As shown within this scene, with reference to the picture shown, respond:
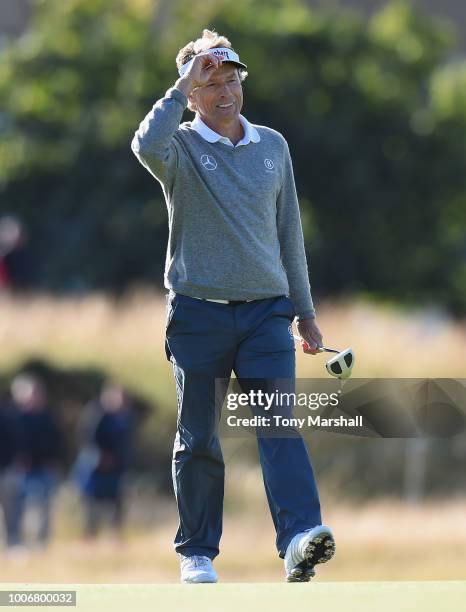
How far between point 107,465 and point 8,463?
1.32m

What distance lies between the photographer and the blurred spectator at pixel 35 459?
60.9 ft

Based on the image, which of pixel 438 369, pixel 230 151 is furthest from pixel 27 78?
pixel 230 151

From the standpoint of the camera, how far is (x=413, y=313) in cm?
3238

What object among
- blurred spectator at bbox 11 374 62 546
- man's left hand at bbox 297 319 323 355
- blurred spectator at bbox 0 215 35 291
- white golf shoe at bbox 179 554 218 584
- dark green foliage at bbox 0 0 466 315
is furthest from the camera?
dark green foliage at bbox 0 0 466 315

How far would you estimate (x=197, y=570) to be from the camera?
6496mm

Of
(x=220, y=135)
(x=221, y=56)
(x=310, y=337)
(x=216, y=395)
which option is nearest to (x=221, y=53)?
(x=221, y=56)

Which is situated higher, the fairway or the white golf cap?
the white golf cap

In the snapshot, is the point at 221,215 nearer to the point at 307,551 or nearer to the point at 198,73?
the point at 198,73

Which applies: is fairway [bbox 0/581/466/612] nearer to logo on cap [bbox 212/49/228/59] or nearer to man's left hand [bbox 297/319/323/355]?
man's left hand [bbox 297/319/323/355]

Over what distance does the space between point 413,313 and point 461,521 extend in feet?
33.9

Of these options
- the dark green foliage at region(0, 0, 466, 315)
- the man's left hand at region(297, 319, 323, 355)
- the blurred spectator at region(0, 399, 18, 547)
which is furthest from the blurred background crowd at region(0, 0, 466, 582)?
the man's left hand at region(297, 319, 323, 355)

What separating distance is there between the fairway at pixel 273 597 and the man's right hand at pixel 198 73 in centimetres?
173

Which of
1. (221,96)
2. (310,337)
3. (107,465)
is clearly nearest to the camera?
(221,96)

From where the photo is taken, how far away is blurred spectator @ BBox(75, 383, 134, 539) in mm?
19016
